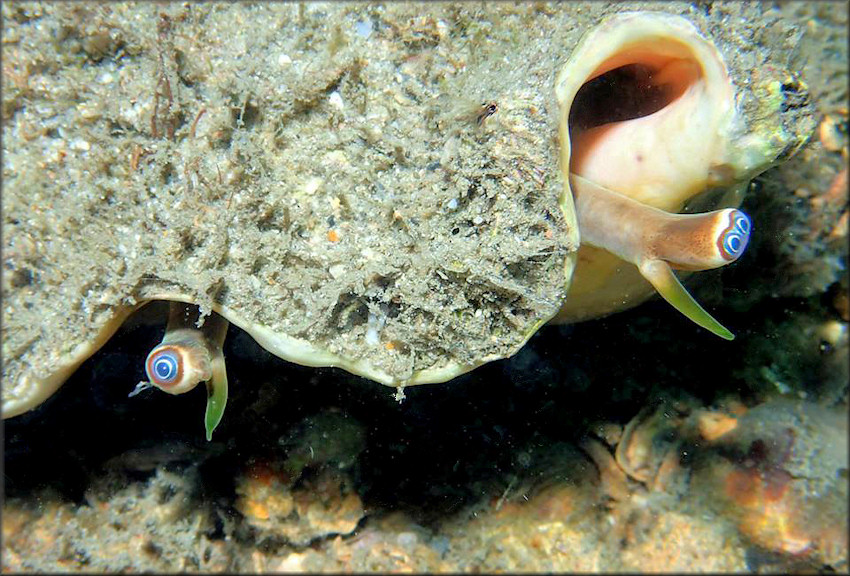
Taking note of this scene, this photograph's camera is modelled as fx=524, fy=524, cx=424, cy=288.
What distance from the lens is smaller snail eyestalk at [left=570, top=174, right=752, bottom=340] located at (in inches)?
58.7

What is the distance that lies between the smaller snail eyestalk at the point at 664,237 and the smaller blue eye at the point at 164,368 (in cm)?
132

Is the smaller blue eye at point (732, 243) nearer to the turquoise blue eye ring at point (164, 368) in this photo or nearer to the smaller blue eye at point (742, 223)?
the smaller blue eye at point (742, 223)

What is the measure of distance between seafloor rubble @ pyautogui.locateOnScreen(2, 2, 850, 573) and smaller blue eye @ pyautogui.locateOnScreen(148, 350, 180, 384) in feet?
2.49

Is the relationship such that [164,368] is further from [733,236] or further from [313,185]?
[733,236]

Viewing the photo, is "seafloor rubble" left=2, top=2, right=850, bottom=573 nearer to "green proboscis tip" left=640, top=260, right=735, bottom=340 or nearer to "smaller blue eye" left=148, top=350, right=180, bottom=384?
"smaller blue eye" left=148, top=350, right=180, bottom=384

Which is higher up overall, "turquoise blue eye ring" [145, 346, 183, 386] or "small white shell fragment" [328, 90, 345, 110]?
"small white shell fragment" [328, 90, 345, 110]

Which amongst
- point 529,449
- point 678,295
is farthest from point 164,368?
point 529,449

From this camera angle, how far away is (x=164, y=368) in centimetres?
149

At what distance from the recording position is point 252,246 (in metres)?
1.54

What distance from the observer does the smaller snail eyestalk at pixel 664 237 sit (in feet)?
4.89

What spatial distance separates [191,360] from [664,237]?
1.45 meters

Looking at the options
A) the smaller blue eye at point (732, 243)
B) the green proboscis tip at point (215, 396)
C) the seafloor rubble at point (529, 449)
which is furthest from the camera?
the seafloor rubble at point (529, 449)

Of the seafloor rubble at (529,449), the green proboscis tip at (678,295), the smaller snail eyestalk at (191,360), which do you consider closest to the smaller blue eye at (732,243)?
the green proboscis tip at (678,295)

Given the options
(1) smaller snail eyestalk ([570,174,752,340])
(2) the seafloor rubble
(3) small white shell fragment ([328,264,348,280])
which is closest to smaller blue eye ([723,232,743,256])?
(1) smaller snail eyestalk ([570,174,752,340])
